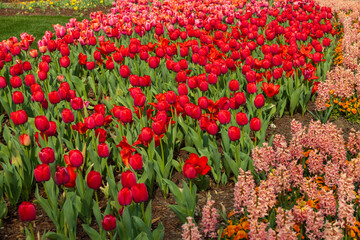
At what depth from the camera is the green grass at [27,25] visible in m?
11.0

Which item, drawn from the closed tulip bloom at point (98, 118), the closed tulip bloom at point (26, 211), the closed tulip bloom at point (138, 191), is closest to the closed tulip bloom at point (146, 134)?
the closed tulip bloom at point (98, 118)

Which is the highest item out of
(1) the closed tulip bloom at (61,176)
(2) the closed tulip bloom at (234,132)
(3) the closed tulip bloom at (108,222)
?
(1) the closed tulip bloom at (61,176)

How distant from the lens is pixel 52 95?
13.7ft

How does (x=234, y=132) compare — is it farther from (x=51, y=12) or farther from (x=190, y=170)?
(x=51, y=12)

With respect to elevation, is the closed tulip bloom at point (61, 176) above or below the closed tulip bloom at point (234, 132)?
above

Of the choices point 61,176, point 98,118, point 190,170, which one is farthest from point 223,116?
point 61,176

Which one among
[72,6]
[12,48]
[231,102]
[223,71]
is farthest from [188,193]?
[72,6]

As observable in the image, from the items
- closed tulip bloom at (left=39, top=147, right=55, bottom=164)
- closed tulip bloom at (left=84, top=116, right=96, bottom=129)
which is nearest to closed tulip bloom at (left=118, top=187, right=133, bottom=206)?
closed tulip bloom at (left=39, top=147, right=55, bottom=164)

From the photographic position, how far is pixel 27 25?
1218 cm

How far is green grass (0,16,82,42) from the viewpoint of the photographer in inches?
433

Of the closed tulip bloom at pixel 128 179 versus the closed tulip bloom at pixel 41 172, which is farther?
the closed tulip bloom at pixel 41 172

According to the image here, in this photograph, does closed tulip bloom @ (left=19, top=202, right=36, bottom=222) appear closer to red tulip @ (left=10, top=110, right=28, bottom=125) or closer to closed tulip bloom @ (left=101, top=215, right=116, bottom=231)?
closed tulip bloom @ (left=101, top=215, right=116, bottom=231)

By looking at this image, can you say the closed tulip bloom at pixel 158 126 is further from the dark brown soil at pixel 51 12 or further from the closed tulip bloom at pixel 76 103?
the dark brown soil at pixel 51 12

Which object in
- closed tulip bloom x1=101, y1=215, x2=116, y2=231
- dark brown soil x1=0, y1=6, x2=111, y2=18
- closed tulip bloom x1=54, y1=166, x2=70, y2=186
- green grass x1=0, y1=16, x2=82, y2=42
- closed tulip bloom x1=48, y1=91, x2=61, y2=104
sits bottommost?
Result: dark brown soil x1=0, y1=6, x2=111, y2=18
